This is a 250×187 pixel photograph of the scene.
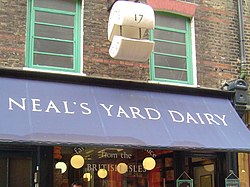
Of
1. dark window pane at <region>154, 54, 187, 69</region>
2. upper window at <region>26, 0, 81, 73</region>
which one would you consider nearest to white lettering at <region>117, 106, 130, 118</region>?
upper window at <region>26, 0, 81, 73</region>

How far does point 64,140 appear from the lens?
666 centimetres

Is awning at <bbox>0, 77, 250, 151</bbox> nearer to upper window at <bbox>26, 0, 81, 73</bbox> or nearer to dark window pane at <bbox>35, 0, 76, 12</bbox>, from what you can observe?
upper window at <bbox>26, 0, 81, 73</bbox>

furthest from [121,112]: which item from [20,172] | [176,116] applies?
[20,172]

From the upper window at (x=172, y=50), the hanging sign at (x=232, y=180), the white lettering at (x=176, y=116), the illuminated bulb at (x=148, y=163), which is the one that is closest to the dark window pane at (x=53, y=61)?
the upper window at (x=172, y=50)

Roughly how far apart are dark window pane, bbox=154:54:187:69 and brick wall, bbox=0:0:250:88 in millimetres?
309

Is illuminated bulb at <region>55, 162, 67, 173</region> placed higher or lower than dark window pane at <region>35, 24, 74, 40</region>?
lower

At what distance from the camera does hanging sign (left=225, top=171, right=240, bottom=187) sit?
8875mm

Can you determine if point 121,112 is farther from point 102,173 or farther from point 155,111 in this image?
point 102,173

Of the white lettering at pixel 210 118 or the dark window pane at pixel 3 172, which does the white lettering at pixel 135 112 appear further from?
the dark window pane at pixel 3 172

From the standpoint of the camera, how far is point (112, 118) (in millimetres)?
7578

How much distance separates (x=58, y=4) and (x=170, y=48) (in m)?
2.47

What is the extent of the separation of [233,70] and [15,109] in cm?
494

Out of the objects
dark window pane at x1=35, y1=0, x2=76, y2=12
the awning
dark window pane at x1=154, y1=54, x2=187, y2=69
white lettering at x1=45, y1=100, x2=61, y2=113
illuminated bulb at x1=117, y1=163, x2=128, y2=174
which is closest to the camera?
the awning

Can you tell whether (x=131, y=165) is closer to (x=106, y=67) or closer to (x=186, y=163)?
(x=186, y=163)
